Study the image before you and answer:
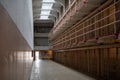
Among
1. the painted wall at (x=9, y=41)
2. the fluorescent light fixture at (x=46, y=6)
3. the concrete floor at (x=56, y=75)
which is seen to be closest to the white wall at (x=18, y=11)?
the painted wall at (x=9, y=41)

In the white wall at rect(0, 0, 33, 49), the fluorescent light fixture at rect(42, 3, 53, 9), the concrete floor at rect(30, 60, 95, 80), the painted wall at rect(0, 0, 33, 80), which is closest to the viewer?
the painted wall at rect(0, 0, 33, 80)

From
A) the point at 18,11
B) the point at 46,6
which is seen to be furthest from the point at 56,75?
the point at 46,6

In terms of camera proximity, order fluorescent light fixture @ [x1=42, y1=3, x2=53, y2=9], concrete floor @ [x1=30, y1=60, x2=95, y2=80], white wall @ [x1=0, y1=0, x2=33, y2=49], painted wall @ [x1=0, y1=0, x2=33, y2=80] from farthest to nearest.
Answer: fluorescent light fixture @ [x1=42, y1=3, x2=53, y2=9] < concrete floor @ [x1=30, y1=60, x2=95, y2=80] < white wall @ [x1=0, y1=0, x2=33, y2=49] < painted wall @ [x1=0, y1=0, x2=33, y2=80]

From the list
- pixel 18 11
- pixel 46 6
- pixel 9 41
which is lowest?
pixel 9 41

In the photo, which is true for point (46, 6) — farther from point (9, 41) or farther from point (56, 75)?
point (9, 41)

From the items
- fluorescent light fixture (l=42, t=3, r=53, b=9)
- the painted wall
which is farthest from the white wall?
fluorescent light fixture (l=42, t=3, r=53, b=9)

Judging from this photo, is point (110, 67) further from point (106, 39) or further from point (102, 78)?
point (106, 39)

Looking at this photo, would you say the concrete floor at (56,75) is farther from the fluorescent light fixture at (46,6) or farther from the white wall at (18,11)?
the fluorescent light fixture at (46,6)

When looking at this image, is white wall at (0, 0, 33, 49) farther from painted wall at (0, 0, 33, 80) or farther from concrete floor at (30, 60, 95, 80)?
concrete floor at (30, 60, 95, 80)

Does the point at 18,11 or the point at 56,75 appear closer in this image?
the point at 18,11

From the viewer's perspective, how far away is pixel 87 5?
368 inches

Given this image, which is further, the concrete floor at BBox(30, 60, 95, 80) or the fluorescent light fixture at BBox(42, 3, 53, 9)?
the fluorescent light fixture at BBox(42, 3, 53, 9)

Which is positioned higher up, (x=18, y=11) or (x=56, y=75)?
(x=18, y=11)

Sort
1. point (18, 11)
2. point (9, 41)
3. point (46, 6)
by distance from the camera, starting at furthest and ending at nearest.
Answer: point (46, 6)
point (18, 11)
point (9, 41)
